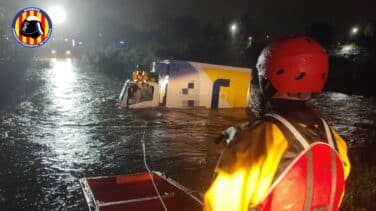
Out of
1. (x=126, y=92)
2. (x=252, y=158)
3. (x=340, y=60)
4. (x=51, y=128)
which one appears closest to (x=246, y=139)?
(x=252, y=158)

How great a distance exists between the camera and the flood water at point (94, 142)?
750 cm

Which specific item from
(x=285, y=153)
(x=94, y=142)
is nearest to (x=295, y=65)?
(x=285, y=153)

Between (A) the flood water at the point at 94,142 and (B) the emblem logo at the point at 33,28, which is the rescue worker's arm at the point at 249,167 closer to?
(A) the flood water at the point at 94,142

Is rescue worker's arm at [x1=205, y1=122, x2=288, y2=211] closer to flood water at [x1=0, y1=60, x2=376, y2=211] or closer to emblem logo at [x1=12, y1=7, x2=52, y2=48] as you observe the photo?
flood water at [x1=0, y1=60, x2=376, y2=211]

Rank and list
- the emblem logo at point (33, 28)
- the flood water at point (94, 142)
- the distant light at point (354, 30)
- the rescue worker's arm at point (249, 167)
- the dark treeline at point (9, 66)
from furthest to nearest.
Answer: the distant light at point (354, 30) → the dark treeline at point (9, 66) → the emblem logo at point (33, 28) → the flood water at point (94, 142) → the rescue worker's arm at point (249, 167)

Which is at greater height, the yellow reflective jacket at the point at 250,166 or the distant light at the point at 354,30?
the distant light at the point at 354,30

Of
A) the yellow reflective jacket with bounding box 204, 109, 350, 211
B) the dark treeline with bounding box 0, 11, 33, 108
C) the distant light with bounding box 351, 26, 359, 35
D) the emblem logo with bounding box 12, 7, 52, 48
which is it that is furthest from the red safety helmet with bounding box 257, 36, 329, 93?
the distant light with bounding box 351, 26, 359, 35

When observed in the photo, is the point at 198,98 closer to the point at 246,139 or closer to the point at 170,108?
the point at 170,108

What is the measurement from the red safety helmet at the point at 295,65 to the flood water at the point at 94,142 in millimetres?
5266

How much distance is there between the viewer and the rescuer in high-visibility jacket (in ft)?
6.05

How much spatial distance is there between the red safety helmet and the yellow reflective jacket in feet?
1.05

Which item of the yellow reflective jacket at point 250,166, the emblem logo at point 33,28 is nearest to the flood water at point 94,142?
the emblem logo at point 33,28

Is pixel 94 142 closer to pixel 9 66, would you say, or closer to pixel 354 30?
pixel 9 66

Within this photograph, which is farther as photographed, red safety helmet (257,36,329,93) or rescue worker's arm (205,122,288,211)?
red safety helmet (257,36,329,93)
